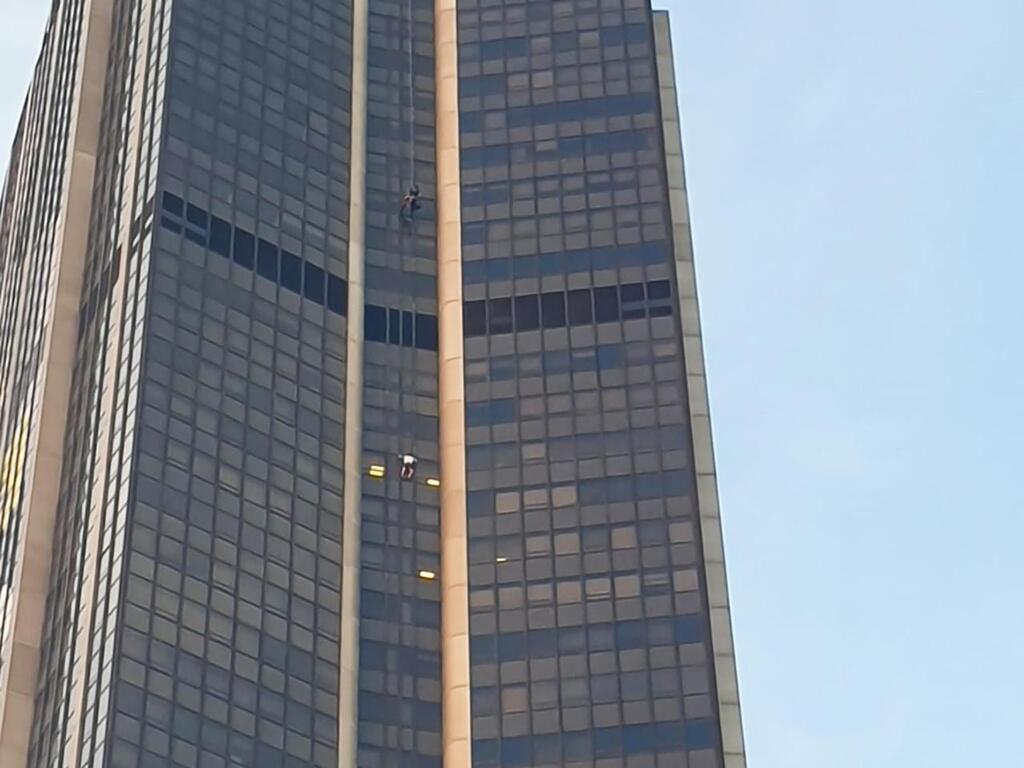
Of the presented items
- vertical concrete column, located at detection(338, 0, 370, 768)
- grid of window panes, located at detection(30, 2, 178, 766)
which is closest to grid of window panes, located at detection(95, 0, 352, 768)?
vertical concrete column, located at detection(338, 0, 370, 768)

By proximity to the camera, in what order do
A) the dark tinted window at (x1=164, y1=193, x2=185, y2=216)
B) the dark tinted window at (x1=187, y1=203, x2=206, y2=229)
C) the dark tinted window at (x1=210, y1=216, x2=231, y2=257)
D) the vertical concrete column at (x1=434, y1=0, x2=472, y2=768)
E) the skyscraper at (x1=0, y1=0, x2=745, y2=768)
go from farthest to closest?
the dark tinted window at (x1=187, y1=203, x2=206, y2=229) < the dark tinted window at (x1=210, y1=216, x2=231, y2=257) < the dark tinted window at (x1=164, y1=193, x2=185, y2=216) < the vertical concrete column at (x1=434, y1=0, x2=472, y2=768) < the skyscraper at (x1=0, y1=0, x2=745, y2=768)

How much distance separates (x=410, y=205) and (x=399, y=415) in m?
17.0

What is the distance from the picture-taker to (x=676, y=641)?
4877 inches

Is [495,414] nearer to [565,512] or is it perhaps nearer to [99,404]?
[565,512]

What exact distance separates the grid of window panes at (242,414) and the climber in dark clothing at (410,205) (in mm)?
4579

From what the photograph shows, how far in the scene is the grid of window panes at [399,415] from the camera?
414 feet

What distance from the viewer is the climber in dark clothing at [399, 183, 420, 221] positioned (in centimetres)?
14938

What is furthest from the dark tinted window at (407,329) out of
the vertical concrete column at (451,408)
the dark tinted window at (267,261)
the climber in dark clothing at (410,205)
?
the dark tinted window at (267,261)

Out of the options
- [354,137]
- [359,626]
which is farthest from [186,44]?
[359,626]

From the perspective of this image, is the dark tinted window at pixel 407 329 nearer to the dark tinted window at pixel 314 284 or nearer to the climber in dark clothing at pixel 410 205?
the dark tinted window at pixel 314 284

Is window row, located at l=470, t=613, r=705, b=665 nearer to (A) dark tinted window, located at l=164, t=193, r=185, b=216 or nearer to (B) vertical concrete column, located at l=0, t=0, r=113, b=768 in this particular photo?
(B) vertical concrete column, located at l=0, t=0, r=113, b=768

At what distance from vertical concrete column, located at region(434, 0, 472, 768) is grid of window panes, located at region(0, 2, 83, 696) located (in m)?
→ 25.4

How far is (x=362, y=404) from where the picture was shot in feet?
454

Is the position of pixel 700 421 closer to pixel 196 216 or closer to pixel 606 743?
pixel 606 743
